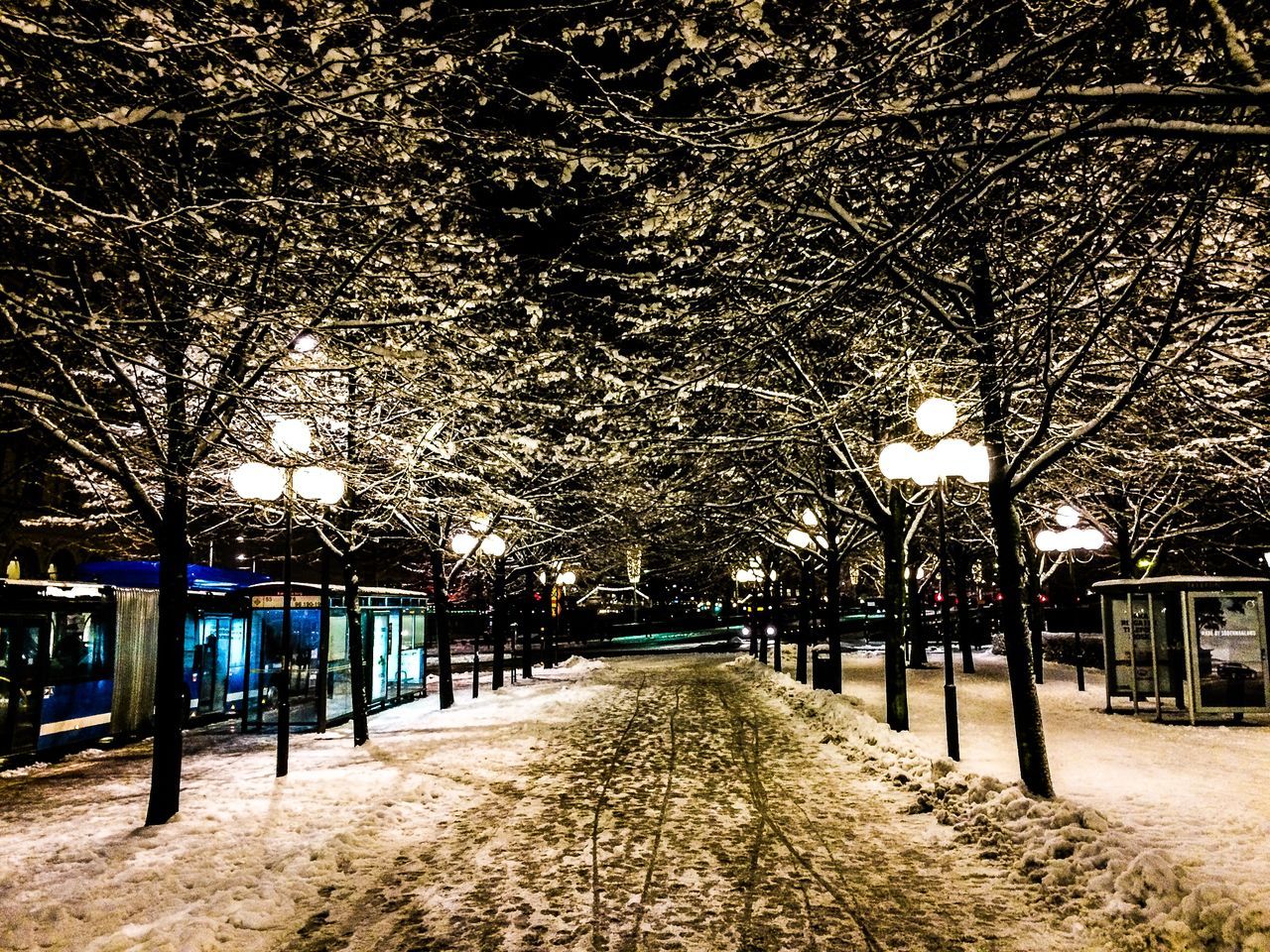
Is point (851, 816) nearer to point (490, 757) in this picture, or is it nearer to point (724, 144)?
point (490, 757)

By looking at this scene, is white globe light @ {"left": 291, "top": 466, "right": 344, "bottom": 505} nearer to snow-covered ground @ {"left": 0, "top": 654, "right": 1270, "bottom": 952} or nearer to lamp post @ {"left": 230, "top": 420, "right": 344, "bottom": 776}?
lamp post @ {"left": 230, "top": 420, "right": 344, "bottom": 776}

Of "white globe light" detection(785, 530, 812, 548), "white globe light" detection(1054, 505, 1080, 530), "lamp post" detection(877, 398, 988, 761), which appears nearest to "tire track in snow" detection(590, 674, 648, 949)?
"lamp post" detection(877, 398, 988, 761)

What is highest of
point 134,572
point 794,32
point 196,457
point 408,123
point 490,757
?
point 794,32

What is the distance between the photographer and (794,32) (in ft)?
20.7

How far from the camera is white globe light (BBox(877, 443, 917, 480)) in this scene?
956cm

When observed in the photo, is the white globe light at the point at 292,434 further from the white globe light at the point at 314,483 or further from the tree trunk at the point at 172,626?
the tree trunk at the point at 172,626

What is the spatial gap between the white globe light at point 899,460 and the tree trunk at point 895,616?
3652 mm

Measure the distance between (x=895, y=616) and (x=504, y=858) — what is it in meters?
8.35

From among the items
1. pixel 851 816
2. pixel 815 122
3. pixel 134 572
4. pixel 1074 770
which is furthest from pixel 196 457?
pixel 134 572

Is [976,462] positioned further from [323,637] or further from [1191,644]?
[323,637]

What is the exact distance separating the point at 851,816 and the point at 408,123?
27.2 feet

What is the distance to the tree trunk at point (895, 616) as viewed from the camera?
41.0ft

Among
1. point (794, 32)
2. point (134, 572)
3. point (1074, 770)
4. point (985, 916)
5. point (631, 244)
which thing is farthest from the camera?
point (134, 572)

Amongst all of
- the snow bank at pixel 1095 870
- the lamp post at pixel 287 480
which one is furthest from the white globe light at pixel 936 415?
the lamp post at pixel 287 480
